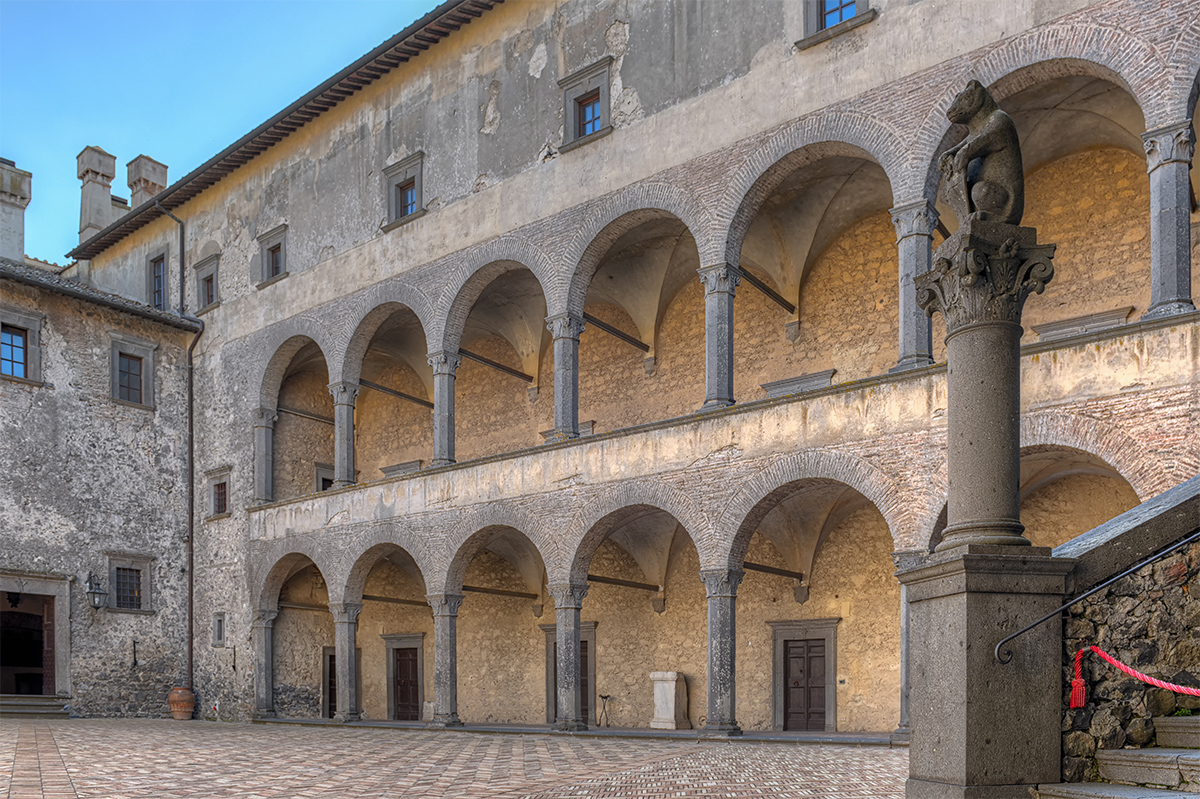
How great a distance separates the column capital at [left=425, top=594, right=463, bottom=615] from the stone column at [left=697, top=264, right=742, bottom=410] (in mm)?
5485

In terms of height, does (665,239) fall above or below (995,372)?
above

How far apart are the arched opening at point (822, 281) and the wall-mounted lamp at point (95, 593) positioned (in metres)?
12.5

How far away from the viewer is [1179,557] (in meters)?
5.38

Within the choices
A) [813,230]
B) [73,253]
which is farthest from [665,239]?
[73,253]

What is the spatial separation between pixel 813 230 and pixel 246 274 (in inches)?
473

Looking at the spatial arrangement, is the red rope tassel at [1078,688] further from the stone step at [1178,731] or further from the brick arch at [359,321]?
the brick arch at [359,321]

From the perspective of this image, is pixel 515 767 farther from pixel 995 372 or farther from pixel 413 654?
pixel 413 654

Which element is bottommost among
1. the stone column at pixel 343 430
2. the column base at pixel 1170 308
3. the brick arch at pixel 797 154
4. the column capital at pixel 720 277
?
the stone column at pixel 343 430

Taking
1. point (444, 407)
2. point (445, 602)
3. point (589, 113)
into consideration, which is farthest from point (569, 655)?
point (589, 113)

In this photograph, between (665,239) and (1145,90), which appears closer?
(1145,90)

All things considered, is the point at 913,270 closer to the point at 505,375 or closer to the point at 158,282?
the point at 505,375

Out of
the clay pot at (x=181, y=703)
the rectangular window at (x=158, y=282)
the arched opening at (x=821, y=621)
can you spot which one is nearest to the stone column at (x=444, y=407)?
Result: the arched opening at (x=821, y=621)

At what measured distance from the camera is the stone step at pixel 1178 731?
5.10 metres

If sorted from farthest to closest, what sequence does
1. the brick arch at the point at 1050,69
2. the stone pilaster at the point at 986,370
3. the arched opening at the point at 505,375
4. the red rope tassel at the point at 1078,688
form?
the arched opening at the point at 505,375 < the brick arch at the point at 1050,69 < the stone pilaster at the point at 986,370 < the red rope tassel at the point at 1078,688
